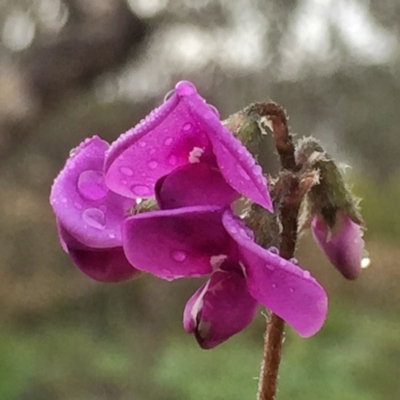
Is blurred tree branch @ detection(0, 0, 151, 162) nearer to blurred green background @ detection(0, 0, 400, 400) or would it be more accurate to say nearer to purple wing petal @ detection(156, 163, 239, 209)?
blurred green background @ detection(0, 0, 400, 400)

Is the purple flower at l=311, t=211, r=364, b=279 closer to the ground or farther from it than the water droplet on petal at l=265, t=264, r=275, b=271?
closer to the ground

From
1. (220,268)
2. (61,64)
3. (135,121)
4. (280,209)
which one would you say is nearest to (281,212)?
(280,209)

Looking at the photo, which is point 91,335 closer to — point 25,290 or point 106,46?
point 25,290

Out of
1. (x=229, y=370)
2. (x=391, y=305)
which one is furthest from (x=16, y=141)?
(x=391, y=305)

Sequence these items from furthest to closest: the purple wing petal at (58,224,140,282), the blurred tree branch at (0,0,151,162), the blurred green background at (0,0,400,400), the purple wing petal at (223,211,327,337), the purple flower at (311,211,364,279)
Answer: the blurred tree branch at (0,0,151,162) < the blurred green background at (0,0,400,400) < the purple flower at (311,211,364,279) < the purple wing petal at (58,224,140,282) < the purple wing petal at (223,211,327,337)

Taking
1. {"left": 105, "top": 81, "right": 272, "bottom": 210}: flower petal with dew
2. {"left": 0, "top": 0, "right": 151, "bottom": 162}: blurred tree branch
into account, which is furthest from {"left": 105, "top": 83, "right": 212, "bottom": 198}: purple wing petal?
{"left": 0, "top": 0, "right": 151, "bottom": 162}: blurred tree branch

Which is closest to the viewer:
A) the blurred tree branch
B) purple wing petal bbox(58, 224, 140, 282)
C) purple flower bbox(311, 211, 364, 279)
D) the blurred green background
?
purple wing petal bbox(58, 224, 140, 282)

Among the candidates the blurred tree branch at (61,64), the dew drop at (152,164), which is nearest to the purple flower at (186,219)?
the dew drop at (152,164)
